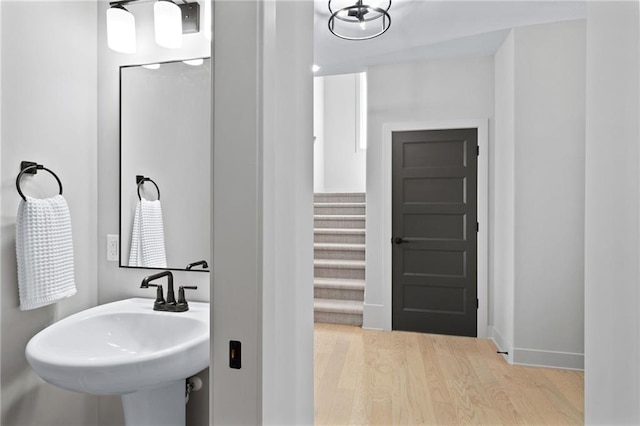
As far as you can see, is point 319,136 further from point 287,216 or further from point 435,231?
point 287,216

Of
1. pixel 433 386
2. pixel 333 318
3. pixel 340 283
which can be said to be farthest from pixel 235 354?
pixel 340 283

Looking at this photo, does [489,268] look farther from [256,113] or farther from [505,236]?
[256,113]

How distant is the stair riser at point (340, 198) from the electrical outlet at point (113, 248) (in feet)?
11.7

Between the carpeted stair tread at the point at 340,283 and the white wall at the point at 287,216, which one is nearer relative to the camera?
the white wall at the point at 287,216

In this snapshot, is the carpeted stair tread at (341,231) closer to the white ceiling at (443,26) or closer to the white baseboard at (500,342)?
the white baseboard at (500,342)

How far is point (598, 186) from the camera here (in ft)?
3.50

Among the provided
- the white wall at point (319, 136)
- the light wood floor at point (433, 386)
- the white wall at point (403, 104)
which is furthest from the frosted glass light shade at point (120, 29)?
the white wall at point (319, 136)

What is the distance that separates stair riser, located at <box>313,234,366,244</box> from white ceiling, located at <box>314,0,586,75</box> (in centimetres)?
202

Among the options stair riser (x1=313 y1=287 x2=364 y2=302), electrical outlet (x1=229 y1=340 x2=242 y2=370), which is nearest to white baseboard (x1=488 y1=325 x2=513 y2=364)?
stair riser (x1=313 y1=287 x2=364 y2=302)

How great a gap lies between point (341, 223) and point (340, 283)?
94 centimetres

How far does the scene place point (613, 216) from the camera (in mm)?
984

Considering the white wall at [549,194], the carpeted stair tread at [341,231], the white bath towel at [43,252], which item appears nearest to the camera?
the white bath towel at [43,252]

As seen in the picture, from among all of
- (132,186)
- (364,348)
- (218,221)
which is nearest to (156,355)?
(218,221)

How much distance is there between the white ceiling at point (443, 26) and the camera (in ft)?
8.07
